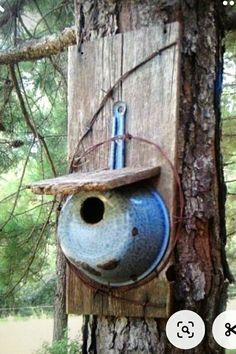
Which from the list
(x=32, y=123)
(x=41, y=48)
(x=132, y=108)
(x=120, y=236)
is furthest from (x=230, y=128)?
(x=120, y=236)

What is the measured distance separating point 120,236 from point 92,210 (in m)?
0.09

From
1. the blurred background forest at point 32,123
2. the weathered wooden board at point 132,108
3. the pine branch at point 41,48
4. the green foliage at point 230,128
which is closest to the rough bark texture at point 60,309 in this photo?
the blurred background forest at point 32,123

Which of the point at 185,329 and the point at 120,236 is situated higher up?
the point at 120,236

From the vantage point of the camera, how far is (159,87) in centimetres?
91

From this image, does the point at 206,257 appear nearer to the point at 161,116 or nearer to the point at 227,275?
the point at 227,275

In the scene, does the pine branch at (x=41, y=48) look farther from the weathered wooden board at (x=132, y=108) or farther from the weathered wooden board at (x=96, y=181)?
the weathered wooden board at (x=96, y=181)

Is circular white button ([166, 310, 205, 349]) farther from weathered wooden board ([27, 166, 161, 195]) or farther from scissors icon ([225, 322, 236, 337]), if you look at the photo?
weathered wooden board ([27, 166, 161, 195])

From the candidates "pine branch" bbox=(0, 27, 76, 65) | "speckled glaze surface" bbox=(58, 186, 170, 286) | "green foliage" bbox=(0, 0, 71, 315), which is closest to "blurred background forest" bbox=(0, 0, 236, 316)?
"green foliage" bbox=(0, 0, 71, 315)

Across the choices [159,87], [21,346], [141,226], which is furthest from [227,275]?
[21,346]

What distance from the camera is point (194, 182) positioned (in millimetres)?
910

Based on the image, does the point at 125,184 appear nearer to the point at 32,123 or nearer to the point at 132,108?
the point at 132,108

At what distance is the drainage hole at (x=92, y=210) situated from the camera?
0.90 meters

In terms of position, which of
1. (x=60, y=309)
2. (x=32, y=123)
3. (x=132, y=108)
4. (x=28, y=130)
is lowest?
(x=60, y=309)

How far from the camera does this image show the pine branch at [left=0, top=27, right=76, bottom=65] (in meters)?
1.34
